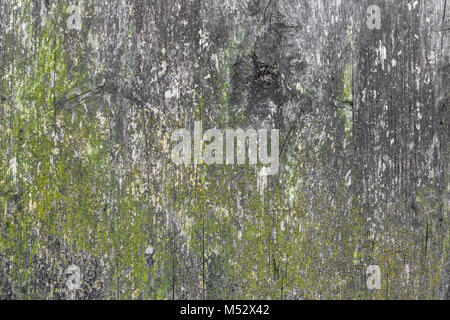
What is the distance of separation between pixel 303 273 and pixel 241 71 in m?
0.69

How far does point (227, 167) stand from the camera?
1196mm

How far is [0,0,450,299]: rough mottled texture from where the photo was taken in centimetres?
119

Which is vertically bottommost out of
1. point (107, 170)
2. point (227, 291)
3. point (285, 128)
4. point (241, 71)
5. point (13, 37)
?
point (227, 291)

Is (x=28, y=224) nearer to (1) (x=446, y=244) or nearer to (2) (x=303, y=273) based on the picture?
(2) (x=303, y=273)

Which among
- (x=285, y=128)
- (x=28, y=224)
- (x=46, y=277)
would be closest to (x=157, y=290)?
(x=46, y=277)

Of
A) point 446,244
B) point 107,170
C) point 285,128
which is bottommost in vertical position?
point 446,244

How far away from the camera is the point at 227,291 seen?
47.9 inches

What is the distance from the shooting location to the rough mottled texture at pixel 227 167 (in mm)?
1189

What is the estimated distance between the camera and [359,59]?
119cm

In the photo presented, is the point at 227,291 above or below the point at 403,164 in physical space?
below

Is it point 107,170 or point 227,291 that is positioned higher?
point 107,170

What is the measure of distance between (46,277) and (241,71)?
0.93 m

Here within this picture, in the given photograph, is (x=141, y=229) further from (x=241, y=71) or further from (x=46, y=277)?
(x=241, y=71)

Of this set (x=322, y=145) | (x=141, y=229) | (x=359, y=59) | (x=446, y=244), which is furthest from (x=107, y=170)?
(x=446, y=244)
